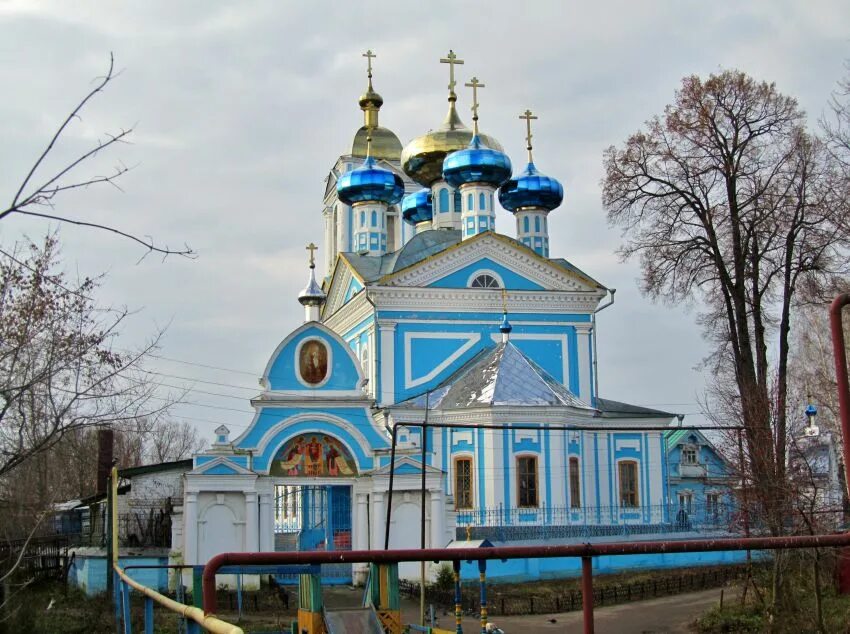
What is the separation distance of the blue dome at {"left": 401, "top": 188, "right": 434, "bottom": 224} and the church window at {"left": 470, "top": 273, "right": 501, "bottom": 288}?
9.30 metres

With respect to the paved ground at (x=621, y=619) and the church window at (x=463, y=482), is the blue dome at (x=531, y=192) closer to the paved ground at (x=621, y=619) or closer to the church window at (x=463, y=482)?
the church window at (x=463, y=482)

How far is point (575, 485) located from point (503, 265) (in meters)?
7.06

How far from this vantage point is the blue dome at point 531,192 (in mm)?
35938

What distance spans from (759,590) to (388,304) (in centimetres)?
1523

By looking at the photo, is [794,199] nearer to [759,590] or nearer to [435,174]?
[759,590]

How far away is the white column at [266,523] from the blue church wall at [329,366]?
2281 mm

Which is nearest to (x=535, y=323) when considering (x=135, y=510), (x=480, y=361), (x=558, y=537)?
(x=480, y=361)

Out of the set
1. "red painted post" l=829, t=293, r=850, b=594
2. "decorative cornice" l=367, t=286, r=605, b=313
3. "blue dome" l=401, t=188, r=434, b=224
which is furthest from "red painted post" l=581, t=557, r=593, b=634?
"blue dome" l=401, t=188, r=434, b=224

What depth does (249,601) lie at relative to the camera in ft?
66.1

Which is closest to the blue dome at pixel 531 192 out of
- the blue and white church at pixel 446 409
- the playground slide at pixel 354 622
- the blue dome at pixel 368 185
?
the blue and white church at pixel 446 409

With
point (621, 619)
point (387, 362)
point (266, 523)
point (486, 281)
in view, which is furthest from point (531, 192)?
point (621, 619)

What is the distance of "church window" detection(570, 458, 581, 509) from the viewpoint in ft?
91.2

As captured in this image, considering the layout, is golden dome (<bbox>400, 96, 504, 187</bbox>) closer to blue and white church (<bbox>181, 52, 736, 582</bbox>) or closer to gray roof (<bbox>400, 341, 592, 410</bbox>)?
blue and white church (<bbox>181, 52, 736, 582</bbox>)

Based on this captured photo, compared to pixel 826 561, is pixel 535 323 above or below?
above
